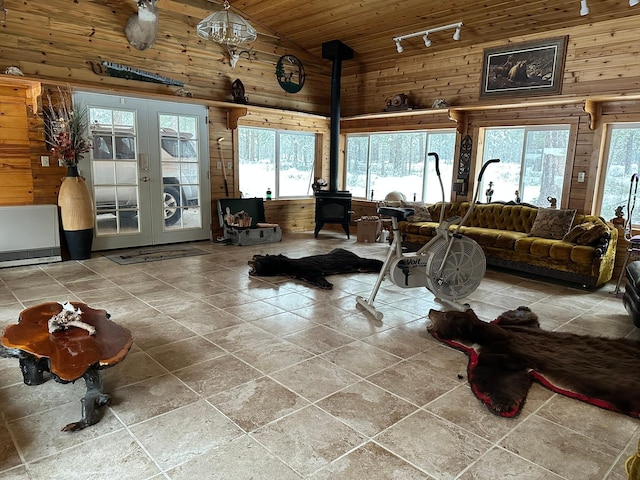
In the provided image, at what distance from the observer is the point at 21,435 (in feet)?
7.27

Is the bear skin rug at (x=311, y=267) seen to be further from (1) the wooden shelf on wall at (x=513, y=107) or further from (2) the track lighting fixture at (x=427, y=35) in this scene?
(2) the track lighting fixture at (x=427, y=35)

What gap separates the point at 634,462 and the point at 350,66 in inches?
341

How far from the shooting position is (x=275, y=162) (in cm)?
877

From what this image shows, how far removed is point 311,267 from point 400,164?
379 cm

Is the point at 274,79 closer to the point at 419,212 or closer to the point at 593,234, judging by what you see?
the point at 419,212

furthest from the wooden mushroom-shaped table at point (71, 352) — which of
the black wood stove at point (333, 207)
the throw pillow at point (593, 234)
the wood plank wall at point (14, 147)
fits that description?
the black wood stove at point (333, 207)

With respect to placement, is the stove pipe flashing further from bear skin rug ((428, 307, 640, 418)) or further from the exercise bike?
bear skin rug ((428, 307, 640, 418))

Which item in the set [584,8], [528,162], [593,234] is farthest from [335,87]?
[593,234]

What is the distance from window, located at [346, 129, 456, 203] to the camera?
25.7 feet

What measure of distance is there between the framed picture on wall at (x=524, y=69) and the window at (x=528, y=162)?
1.84ft

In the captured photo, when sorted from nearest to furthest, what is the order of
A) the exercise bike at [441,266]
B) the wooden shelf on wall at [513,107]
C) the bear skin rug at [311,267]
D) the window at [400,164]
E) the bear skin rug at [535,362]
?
the bear skin rug at [535,362], the exercise bike at [441,266], the bear skin rug at [311,267], the wooden shelf on wall at [513,107], the window at [400,164]

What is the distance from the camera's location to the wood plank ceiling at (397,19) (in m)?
5.81

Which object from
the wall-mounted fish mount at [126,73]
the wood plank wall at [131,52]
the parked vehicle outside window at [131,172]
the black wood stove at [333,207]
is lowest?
the black wood stove at [333,207]

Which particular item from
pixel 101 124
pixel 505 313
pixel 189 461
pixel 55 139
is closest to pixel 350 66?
pixel 101 124
